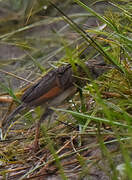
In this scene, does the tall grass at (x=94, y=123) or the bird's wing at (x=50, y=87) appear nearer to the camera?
the tall grass at (x=94, y=123)

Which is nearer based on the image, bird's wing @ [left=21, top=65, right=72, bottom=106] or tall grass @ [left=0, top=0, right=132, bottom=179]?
tall grass @ [left=0, top=0, right=132, bottom=179]

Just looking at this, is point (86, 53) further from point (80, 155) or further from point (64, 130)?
point (80, 155)

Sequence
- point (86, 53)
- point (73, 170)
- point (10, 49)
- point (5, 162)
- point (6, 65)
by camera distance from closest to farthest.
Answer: point (73, 170)
point (5, 162)
point (86, 53)
point (6, 65)
point (10, 49)

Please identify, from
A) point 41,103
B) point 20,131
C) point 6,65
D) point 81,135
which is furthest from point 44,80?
point 6,65

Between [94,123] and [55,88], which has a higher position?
[55,88]

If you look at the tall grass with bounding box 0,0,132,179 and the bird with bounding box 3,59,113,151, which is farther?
the bird with bounding box 3,59,113,151

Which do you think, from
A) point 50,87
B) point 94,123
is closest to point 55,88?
point 50,87

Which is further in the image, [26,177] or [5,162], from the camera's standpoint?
[5,162]

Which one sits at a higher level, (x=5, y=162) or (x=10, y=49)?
(x=10, y=49)

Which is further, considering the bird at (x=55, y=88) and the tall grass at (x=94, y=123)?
the bird at (x=55, y=88)

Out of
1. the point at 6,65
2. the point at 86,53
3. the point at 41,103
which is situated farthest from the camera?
the point at 6,65

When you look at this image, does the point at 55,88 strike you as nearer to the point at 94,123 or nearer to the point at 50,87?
the point at 50,87
